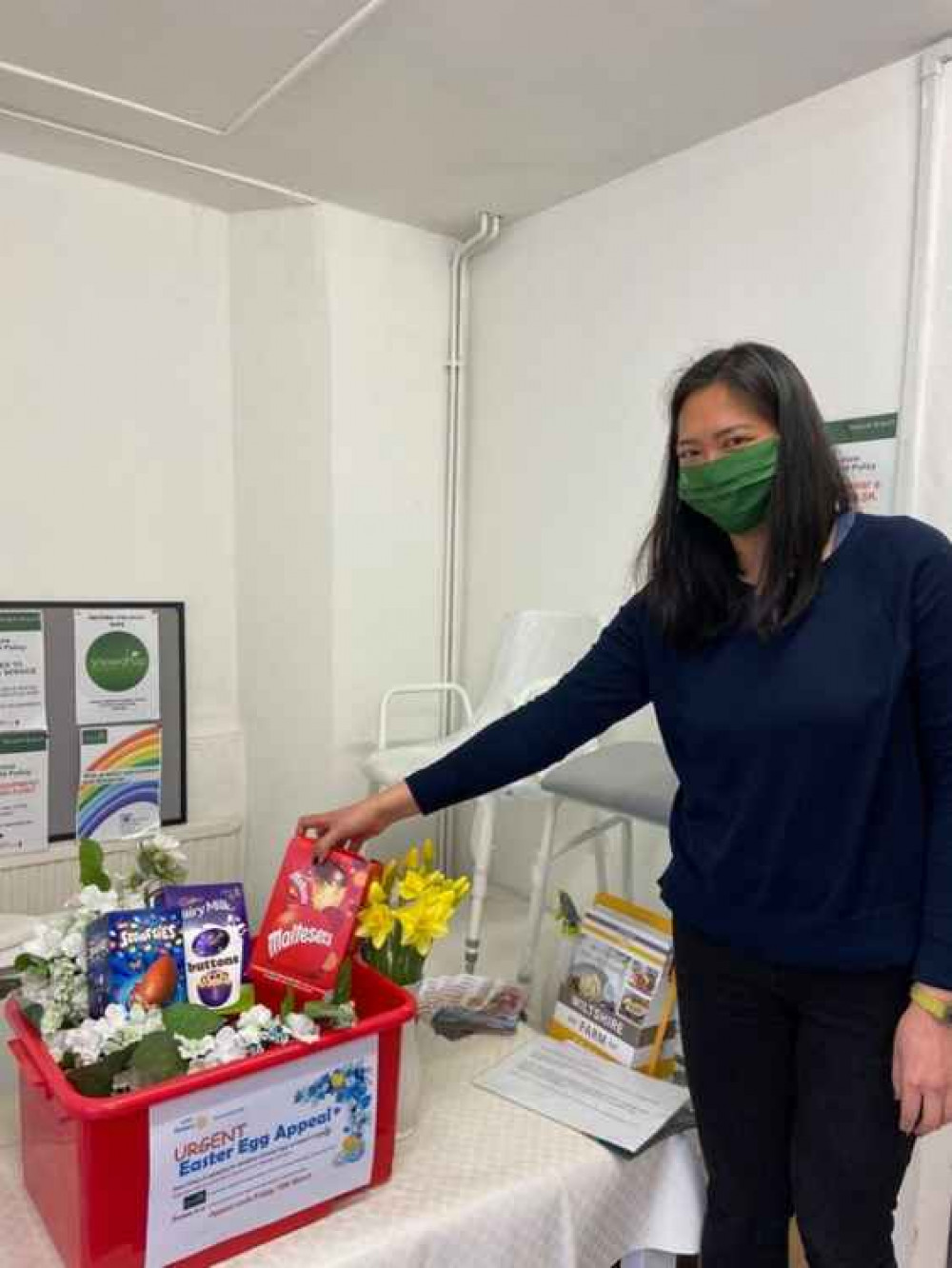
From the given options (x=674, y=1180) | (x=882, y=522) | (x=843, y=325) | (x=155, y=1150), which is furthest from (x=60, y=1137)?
(x=843, y=325)

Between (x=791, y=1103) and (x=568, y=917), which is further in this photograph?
(x=568, y=917)

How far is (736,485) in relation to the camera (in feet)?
3.36

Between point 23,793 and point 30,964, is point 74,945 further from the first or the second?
point 23,793

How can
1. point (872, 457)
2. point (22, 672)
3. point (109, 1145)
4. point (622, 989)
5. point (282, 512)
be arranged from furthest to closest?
point (282, 512) → point (22, 672) → point (872, 457) → point (622, 989) → point (109, 1145)

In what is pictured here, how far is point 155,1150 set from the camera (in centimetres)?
91

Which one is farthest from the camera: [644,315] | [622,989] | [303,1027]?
[644,315]

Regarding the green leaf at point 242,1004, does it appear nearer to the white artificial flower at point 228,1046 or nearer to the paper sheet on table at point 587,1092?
the white artificial flower at point 228,1046

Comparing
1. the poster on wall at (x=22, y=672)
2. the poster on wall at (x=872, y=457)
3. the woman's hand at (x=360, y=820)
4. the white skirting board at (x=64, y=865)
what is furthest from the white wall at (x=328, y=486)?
the woman's hand at (x=360, y=820)

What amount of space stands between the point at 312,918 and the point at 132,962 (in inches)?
8.2

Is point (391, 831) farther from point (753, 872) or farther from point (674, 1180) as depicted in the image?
point (753, 872)

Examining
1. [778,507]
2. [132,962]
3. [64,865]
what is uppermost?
[778,507]

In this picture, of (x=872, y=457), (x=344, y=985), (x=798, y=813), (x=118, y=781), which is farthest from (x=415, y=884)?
(x=118, y=781)

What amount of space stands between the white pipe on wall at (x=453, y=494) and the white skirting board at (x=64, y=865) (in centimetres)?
69

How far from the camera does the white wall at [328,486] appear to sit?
2.59 metres
